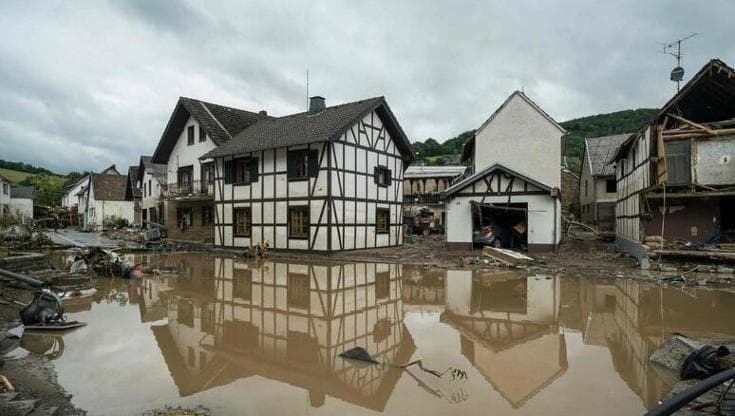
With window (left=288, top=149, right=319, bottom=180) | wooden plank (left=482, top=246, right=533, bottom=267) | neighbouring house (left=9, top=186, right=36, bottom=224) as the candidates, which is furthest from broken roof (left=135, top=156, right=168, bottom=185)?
wooden plank (left=482, top=246, right=533, bottom=267)

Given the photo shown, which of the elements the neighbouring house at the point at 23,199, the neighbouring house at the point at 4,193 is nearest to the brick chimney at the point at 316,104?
the neighbouring house at the point at 4,193

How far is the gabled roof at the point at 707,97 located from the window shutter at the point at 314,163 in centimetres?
1340

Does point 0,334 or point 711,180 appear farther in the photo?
point 711,180

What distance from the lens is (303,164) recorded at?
21.1 meters

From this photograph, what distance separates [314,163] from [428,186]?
16.8 meters

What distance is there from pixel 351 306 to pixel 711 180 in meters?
13.9

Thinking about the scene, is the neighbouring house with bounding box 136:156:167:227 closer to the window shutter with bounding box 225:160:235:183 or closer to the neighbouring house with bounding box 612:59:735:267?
the window shutter with bounding box 225:160:235:183

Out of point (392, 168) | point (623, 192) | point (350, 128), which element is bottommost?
point (623, 192)

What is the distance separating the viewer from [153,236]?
2831 cm

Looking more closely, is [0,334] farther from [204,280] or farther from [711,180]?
[711,180]

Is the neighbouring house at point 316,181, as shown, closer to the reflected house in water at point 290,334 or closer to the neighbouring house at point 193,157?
the neighbouring house at point 193,157

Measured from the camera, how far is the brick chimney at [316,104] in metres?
25.5

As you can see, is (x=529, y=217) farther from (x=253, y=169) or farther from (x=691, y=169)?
(x=253, y=169)

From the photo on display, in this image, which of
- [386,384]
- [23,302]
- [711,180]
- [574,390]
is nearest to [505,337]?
[574,390]
